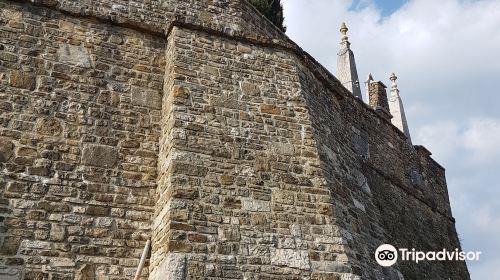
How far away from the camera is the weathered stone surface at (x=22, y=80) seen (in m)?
5.25

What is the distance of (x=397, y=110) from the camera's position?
1770 cm

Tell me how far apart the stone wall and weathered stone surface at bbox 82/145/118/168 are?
11 millimetres

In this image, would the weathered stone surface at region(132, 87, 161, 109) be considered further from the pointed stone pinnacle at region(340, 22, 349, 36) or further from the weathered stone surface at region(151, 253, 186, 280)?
the pointed stone pinnacle at region(340, 22, 349, 36)

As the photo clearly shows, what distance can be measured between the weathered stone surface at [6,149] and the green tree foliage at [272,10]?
844cm

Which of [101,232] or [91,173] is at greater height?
[91,173]

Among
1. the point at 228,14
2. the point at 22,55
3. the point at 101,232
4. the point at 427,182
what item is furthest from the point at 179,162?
the point at 427,182

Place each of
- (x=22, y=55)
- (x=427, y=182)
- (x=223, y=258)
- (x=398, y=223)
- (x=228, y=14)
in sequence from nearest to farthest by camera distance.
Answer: (x=223, y=258), (x=22, y=55), (x=228, y=14), (x=398, y=223), (x=427, y=182)

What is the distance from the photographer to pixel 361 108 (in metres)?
10.1

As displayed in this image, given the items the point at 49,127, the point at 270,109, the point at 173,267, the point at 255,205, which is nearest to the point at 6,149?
the point at 49,127

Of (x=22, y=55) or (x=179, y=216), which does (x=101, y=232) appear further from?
(x=22, y=55)

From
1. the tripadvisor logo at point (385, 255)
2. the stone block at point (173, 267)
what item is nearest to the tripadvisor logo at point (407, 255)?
the tripadvisor logo at point (385, 255)

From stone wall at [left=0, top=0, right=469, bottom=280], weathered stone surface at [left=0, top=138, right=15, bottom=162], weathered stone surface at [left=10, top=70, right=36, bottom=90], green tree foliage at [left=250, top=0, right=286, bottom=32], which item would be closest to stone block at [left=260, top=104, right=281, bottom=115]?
stone wall at [left=0, top=0, right=469, bottom=280]

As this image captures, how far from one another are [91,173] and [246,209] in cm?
157

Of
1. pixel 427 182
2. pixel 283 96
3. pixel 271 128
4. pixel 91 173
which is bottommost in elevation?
pixel 91 173
